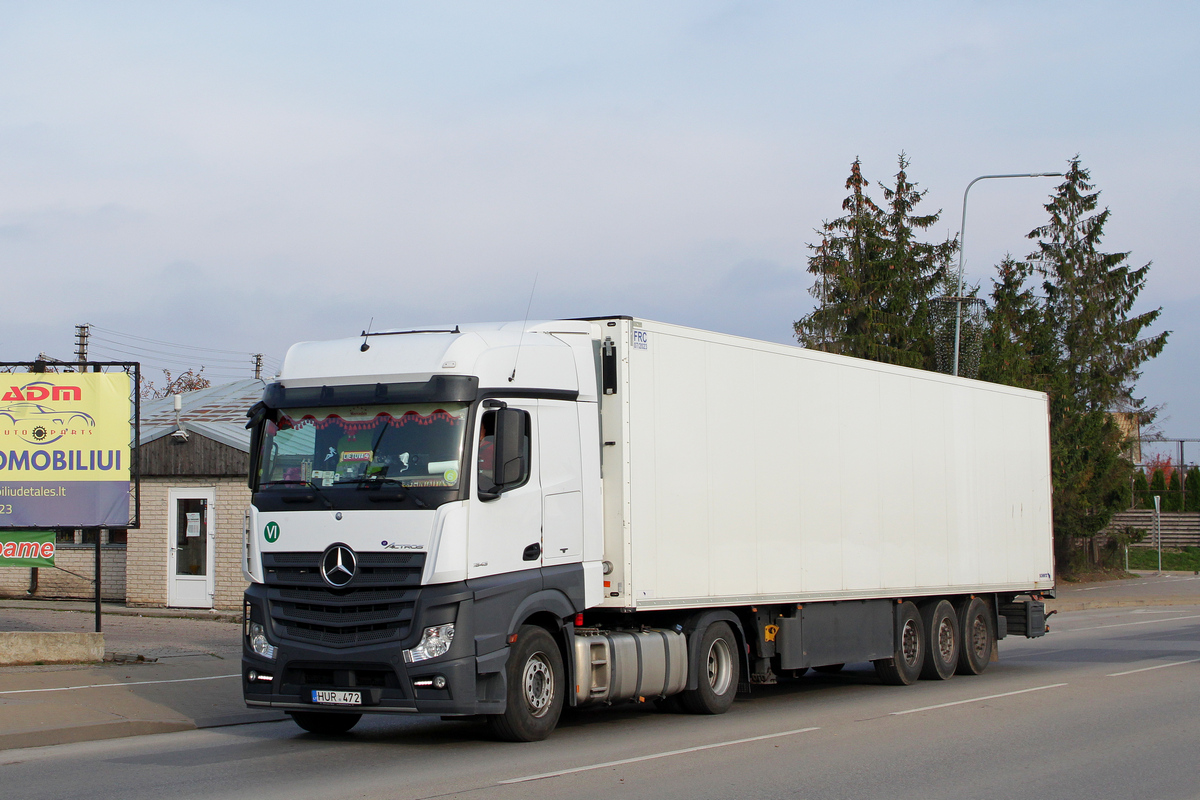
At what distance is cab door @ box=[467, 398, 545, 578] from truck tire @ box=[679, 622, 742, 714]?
8.47 ft

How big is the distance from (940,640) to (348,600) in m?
9.10

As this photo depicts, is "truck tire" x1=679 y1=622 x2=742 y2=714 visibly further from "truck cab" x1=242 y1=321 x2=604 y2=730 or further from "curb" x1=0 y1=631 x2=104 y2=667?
"curb" x1=0 y1=631 x2=104 y2=667

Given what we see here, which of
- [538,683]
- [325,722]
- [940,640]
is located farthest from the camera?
[940,640]

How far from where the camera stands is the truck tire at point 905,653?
597 inches

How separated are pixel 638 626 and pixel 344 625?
3.02m

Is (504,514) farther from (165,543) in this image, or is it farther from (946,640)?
(165,543)

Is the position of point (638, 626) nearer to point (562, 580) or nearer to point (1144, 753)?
point (562, 580)

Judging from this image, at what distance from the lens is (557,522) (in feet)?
34.7

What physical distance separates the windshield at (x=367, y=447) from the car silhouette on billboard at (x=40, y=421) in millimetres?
6715

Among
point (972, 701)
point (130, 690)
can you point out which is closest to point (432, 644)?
point (130, 690)

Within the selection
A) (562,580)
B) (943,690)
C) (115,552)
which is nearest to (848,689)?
(943,690)

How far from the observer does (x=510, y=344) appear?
10.5 m

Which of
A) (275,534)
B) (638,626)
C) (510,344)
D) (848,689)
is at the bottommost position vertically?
(848,689)

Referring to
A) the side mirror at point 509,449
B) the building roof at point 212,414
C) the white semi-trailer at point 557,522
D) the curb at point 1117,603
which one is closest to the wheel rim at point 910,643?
the white semi-trailer at point 557,522
